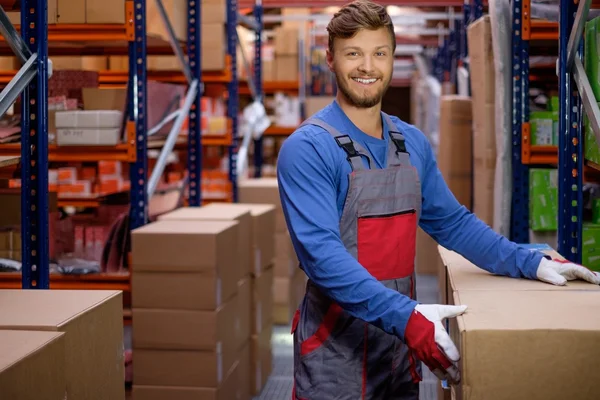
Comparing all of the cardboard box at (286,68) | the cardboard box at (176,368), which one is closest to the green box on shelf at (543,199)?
the cardboard box at (176,368)

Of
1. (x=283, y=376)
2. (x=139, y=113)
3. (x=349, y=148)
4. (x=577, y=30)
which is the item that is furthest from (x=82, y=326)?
(x=283, y=376)

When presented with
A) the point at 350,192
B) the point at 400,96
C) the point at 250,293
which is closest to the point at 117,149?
the point at 250,293

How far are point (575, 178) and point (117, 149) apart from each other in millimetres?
2294

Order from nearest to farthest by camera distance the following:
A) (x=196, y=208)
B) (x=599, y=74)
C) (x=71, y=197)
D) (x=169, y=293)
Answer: (x=599, y=74), (x=169, y=293), (x=196, y=208), (x=71, y=197)

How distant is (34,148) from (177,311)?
1204 millimetres

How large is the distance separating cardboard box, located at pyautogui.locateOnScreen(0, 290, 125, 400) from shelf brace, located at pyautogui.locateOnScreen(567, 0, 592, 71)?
179cm

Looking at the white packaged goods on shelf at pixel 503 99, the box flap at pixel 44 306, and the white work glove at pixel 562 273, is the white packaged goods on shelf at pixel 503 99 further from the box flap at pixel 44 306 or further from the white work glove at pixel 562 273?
the box flap at pixel 44 306

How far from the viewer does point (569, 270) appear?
2.34 meters

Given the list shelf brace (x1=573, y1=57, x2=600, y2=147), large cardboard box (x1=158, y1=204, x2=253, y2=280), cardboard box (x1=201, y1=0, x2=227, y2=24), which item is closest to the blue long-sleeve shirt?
shelf brace (x1=573, y1=57, x2=600, y2=147)

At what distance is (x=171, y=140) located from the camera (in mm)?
4781

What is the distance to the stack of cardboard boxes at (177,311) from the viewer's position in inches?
151

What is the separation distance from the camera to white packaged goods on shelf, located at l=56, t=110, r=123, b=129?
168 inches

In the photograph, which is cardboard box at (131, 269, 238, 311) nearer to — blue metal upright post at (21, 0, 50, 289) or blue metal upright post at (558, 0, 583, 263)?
blue metal upright post at (21, 0, 50, 289)

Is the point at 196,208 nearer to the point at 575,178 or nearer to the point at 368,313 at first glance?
the point at 575,178
